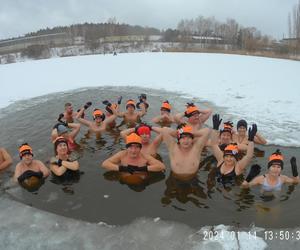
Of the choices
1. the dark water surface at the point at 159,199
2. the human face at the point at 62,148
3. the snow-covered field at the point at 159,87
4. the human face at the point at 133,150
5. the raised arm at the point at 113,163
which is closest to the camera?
the snow-covered field at the point at 159,87

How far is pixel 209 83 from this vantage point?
14578mm

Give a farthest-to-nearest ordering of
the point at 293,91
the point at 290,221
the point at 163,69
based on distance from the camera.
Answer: the point at 163,69
the point at 293,91
the point at 290,221

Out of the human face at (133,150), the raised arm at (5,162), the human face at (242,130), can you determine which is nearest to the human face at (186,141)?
the human face at (133,150)

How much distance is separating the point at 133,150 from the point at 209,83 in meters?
9.69

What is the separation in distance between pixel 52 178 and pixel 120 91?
8543 mm

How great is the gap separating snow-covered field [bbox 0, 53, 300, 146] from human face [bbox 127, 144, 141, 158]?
320 centimetres

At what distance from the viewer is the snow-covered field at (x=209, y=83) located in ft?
29.6

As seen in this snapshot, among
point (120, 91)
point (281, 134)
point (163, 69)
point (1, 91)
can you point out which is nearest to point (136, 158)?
point (281, 134)

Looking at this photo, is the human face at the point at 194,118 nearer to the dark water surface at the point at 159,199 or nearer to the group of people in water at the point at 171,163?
the dark water surface at the point at 159,199

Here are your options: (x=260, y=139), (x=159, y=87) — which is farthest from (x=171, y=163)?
(x=159, y=87)

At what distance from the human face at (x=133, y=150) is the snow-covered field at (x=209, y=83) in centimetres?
320

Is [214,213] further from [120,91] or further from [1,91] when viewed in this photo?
[1,91]

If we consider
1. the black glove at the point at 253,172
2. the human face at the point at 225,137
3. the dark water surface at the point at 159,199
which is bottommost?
the dark water surface at the point at 159,199

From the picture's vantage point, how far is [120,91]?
14.0m
